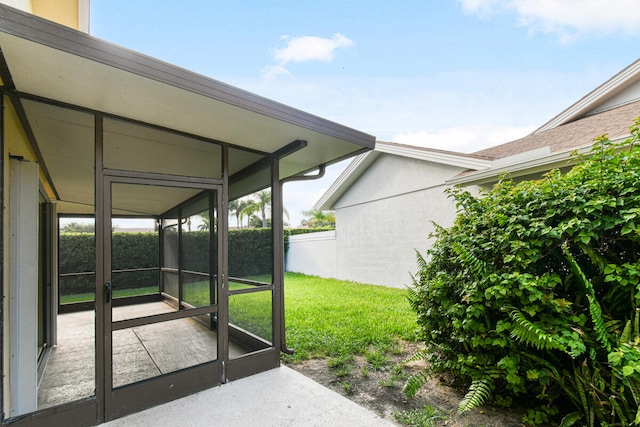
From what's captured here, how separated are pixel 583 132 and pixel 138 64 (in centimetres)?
806

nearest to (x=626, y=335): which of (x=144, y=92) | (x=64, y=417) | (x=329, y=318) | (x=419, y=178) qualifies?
(x=144, y=92)

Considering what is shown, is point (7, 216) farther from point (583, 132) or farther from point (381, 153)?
point (381, 153)

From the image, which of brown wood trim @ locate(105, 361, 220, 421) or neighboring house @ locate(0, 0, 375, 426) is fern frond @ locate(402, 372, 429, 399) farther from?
brown wood trim @ locate(105, 361, 220, 421)

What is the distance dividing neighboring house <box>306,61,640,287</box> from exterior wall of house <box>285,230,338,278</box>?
280mm

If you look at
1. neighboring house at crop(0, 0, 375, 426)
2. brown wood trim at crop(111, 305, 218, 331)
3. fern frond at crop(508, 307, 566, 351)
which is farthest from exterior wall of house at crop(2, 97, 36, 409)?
fern frond at crop(508, 307, 566, 351)

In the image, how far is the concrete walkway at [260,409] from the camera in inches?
104

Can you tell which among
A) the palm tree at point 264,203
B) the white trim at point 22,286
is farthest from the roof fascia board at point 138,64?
the white trim at point 22,286

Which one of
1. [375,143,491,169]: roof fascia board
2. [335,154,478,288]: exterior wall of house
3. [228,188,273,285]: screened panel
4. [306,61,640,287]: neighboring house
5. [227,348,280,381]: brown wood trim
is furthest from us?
[335,154,478,288]: exterior wall of house

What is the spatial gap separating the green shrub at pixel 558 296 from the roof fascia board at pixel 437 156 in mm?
4552

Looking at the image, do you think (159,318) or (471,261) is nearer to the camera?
(471,261)

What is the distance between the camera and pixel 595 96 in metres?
8.09

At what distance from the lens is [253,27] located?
31.1 ft

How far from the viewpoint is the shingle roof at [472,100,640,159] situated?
5.81 metres

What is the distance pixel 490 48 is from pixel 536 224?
929 centimetres
